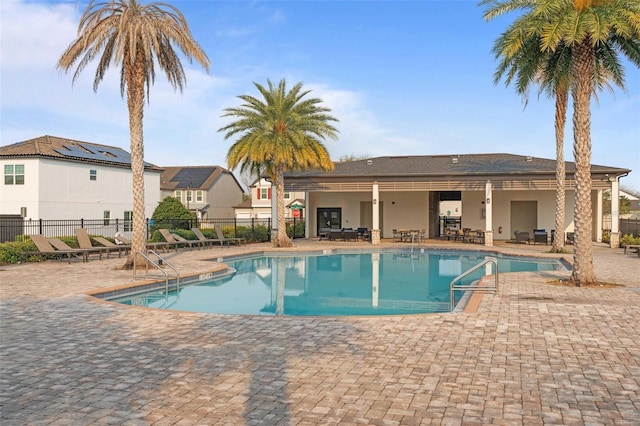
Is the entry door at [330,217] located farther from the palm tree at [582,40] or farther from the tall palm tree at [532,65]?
the palm tree at [582,40]

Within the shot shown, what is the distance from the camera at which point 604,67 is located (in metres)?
15.1

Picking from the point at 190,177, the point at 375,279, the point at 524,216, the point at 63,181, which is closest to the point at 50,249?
the point at 375,279

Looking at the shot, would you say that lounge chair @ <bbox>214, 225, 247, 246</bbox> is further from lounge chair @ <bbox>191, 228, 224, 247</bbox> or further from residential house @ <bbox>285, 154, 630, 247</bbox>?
residential house @ <bbox>285, 154, 630, 247</bbox>

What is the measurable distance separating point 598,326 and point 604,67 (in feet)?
31.6

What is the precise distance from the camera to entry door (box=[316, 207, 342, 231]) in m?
35.9

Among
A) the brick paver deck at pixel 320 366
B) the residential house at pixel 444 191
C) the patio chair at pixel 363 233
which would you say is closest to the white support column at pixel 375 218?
the residential house at pixel 444 191

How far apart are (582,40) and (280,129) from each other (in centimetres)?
1565

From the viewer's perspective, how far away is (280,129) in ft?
→ 85.6

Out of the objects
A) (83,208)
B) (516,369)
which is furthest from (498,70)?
(83,208)

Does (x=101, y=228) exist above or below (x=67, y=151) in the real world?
below

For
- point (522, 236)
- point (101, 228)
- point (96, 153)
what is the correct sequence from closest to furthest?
point (522, 236), point (101, 228), point (96, 153)

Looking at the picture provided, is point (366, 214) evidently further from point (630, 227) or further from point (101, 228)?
point (101, 228)

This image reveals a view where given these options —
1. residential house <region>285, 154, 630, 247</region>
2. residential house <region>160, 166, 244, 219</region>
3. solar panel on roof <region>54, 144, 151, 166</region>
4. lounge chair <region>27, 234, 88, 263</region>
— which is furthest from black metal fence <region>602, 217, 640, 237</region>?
residential house <region>160, 166, 244, 219</region>

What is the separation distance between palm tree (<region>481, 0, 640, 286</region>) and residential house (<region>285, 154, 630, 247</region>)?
46.5 feet
